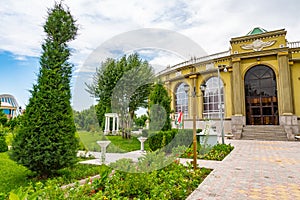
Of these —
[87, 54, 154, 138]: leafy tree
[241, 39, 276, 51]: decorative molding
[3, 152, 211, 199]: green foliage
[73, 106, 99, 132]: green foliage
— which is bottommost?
[3, 152, 211, 199]: green foliage

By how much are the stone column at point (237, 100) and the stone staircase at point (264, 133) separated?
1.82ft

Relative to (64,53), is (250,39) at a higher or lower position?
higher

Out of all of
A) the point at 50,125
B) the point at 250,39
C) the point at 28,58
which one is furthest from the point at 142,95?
the point at 250,39

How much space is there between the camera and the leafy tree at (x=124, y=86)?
805 centimetres

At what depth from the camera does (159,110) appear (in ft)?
28.9

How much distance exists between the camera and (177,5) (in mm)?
6375

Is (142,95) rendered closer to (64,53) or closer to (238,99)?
(64,53)

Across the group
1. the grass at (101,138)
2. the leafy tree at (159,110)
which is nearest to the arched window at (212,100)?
the grass at (101,138)

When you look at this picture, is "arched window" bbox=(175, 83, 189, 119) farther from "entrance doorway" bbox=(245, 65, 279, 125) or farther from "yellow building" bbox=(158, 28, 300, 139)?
"entrance doorway" bbox=(245, 65, 279, 125)

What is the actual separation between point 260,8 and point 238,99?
327 inches

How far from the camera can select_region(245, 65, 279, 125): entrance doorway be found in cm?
1581

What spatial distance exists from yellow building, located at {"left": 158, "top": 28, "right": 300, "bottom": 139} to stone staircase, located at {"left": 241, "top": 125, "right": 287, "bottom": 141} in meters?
0.06

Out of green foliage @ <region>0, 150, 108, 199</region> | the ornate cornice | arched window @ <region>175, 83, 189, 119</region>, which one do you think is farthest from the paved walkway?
arched window @ <region>175, 83, 189, 119</region>

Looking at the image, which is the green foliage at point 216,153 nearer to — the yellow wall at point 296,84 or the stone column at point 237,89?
the stone column at point 237,89
